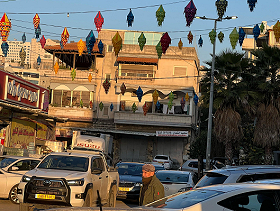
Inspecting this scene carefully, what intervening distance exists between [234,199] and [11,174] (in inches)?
451

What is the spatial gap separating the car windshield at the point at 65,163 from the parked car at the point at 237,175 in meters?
4.61

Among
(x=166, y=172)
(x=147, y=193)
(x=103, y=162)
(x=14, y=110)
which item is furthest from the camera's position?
(x=14, y=110)

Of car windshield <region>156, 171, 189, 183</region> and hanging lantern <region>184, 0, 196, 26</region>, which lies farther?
hanging lantern <region>184, 0, 196, 26</region>

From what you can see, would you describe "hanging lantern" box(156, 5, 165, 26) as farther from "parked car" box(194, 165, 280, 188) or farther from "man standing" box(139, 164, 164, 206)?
"man standing" box(139, 164, 164, 206)

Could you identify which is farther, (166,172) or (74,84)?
(74,84)

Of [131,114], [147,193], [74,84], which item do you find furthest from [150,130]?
[147,193]

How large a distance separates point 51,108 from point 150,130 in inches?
419

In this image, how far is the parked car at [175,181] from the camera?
17734 mm

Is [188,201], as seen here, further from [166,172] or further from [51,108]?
[51,108]

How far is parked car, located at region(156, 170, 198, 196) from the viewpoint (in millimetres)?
17734

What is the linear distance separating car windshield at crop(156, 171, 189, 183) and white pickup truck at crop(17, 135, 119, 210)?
14.2 ft

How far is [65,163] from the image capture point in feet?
45.7

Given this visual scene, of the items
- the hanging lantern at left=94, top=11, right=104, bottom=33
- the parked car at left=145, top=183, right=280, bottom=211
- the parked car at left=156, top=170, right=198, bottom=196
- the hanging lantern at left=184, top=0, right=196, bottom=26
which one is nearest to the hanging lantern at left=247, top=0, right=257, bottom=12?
the hanging lantern at left=184, top=0, right=196, bottom=26

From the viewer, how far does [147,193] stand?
9031 millimetres
